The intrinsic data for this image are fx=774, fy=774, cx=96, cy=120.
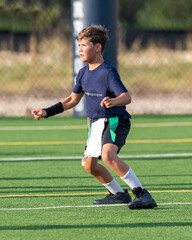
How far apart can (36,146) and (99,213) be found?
5208 millimetres

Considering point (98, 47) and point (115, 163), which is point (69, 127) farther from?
point (115, 163)

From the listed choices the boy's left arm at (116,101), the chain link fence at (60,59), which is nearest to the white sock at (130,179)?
the boy's left arm at (116,101)

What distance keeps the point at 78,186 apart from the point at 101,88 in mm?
1678

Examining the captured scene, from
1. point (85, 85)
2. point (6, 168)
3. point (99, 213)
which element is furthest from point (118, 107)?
point (6, 168)

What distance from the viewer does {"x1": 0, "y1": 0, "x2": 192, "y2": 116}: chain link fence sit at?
19.0 metres

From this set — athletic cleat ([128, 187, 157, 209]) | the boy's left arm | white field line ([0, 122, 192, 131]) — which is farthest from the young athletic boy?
white field line ([0, 122, 192, 131])

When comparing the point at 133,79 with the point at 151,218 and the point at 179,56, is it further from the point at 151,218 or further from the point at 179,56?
the point at 151,218

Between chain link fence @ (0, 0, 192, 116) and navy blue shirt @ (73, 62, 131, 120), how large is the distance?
37.9 ft

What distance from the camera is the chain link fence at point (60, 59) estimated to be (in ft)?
62.2

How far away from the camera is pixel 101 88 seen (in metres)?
6.51

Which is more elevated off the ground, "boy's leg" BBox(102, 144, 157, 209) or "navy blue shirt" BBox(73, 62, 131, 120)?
"navy blue shirt" BBox(73, 62, 131, 120)

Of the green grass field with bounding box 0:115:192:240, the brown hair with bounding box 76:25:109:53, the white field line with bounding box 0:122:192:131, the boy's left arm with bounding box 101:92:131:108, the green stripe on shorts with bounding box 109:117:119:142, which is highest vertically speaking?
the brown hair with bounding box 76:25:109:53

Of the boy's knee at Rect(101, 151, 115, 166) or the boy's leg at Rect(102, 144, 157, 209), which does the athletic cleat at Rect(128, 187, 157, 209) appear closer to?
the boy's leg at Rect(102, 144, 157, 209)

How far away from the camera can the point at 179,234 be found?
5.62m
